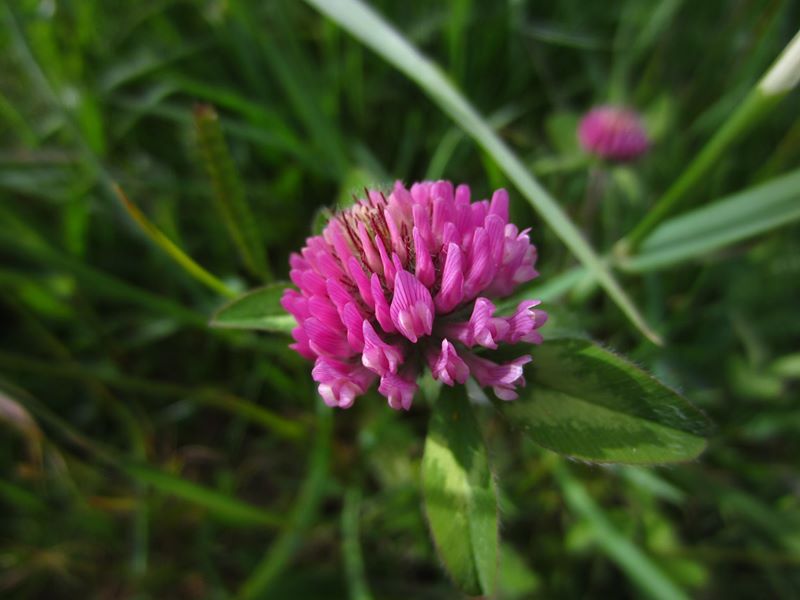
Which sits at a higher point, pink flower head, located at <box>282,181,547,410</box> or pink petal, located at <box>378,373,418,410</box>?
pink flower head, located at <box>282,181,547,410</box>

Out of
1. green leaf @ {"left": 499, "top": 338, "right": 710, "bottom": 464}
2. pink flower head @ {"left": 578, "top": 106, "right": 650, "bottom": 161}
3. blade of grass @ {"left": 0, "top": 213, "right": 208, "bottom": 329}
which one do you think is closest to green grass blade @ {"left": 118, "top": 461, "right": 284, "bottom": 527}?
blade of grass @ {"left": 0, "top": 213, "right": 208, "bottom": 329}

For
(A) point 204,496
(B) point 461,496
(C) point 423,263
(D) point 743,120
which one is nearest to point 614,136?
(D) point 743,120

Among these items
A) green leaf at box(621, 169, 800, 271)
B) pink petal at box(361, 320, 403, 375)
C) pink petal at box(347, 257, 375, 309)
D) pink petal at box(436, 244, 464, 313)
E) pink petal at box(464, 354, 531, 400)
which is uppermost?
green leaf at box(621, 169, 800, 271)

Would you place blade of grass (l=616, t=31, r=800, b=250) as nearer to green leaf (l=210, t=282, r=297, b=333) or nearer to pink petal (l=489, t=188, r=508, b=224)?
pink petal (l=489, t=188, r=508, b=224)

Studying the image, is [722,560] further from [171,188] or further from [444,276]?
[171,188]

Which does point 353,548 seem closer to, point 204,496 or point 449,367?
point 204,496
